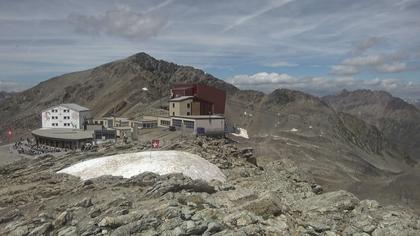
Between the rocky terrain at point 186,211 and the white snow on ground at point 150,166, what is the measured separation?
7.44 feet

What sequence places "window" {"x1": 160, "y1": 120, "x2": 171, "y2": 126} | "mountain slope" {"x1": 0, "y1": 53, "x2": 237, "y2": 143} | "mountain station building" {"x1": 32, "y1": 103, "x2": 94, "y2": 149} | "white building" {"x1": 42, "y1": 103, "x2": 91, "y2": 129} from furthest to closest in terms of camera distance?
"mountain slope" {"x1": 0, "y1": 53, "x2": 237, "y2": 143} → "white building" {"x1": 42, "y1": 103, "x2": 91, "y2": 129} → "mountain station building" {"x1": 32, "y1": 103, "x2": 94, "y2": 149} → "window" {"x1": 160, "y1": 120, "x2": 171, "y2": 126}

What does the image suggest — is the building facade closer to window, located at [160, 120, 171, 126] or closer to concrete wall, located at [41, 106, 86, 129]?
window, located at [160, 120, 171, 126]

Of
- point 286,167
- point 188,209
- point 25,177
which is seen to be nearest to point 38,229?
point 188,209

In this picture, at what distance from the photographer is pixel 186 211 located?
18.5m

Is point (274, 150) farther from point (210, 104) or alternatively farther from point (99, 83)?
point (99, 83)

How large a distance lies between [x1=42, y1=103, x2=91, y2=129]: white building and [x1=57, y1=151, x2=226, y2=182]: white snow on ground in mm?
68002

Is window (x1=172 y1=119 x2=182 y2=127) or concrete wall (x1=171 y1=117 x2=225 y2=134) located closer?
concrete wall (x1=171 y1=117 x2=225 y2=134)

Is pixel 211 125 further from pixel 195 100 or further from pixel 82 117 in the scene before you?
pixel 82 117

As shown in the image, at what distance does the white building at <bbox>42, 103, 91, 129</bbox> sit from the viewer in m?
101

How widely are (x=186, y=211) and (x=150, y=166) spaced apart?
1286cm

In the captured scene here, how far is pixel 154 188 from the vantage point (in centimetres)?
2333

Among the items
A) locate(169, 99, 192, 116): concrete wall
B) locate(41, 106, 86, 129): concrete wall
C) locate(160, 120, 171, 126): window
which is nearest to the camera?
locate(160, 120, 171, 126): window

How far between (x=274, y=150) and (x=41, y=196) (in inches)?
3240

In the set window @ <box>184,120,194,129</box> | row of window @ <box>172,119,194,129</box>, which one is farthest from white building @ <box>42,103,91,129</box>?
window @ <box>184,120,194,129</box>
